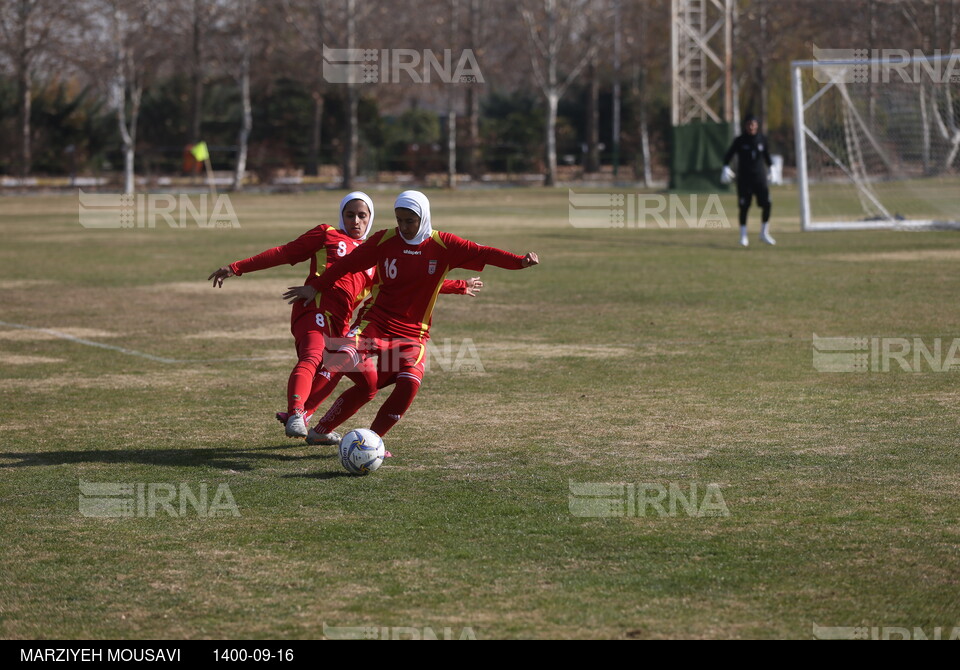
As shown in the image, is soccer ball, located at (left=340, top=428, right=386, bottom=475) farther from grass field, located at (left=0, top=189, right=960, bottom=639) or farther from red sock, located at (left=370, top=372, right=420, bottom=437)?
red sock, located at (left=370, top=372, right=420, bottom=437)

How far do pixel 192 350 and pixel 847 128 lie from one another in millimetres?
19670

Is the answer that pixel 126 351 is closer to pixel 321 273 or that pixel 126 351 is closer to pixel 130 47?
pixel 321 273

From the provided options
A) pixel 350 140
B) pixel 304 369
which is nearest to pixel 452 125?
pixel 350 140

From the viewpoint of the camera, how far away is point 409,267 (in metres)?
8.10

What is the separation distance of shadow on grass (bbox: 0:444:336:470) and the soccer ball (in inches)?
24.6

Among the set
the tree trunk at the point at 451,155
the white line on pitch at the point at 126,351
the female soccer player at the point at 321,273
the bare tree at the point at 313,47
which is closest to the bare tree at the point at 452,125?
the tree trunk at the point at 451,155

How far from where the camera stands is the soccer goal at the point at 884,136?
2653cm

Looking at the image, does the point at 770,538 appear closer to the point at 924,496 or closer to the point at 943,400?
the point at 924,496

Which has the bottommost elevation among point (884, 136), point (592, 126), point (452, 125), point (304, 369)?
point (304, 369)

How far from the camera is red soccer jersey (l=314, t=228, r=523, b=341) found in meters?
8.06

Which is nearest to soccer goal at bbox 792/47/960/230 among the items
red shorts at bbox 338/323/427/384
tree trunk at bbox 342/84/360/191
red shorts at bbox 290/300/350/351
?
red shorts at bbox 290/300/350/351

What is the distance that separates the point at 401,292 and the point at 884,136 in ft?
72.1

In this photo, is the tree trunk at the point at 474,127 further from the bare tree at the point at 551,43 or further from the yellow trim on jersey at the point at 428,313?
the yellow trim on jersey at the point at 428,313

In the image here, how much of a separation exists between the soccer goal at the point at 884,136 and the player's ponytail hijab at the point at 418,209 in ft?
60.7
